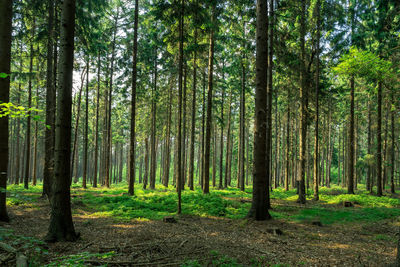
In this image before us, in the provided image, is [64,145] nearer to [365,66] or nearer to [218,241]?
[218,241]

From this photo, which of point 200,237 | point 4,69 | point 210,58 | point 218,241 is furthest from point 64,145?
point 210,58

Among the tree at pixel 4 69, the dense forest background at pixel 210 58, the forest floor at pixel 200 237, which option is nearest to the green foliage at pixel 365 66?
the dense forest background at pixel 210 58

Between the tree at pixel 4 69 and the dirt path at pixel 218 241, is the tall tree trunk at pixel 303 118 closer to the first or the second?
the dirt path at pixel 218 241

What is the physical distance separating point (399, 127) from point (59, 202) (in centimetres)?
3309

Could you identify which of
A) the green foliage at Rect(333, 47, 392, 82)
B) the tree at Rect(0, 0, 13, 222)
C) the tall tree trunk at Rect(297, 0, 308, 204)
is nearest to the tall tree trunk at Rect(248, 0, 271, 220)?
the green foliage at Rect(333, 47, 392, 82)

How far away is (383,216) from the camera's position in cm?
1084

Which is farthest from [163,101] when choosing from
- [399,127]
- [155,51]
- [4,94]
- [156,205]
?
[399,127]

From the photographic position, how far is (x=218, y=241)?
20.5 feet

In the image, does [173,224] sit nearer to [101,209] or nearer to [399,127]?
[101,209]

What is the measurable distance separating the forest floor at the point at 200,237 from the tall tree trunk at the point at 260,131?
58 cm

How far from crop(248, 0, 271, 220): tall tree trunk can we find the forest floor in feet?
1.91

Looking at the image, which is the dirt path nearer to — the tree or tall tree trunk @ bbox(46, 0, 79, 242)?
tall tree trunk @ bbox(46, 0, 79, 242)

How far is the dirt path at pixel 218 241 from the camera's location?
4.94 metres

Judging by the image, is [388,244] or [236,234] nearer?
[388,244]
